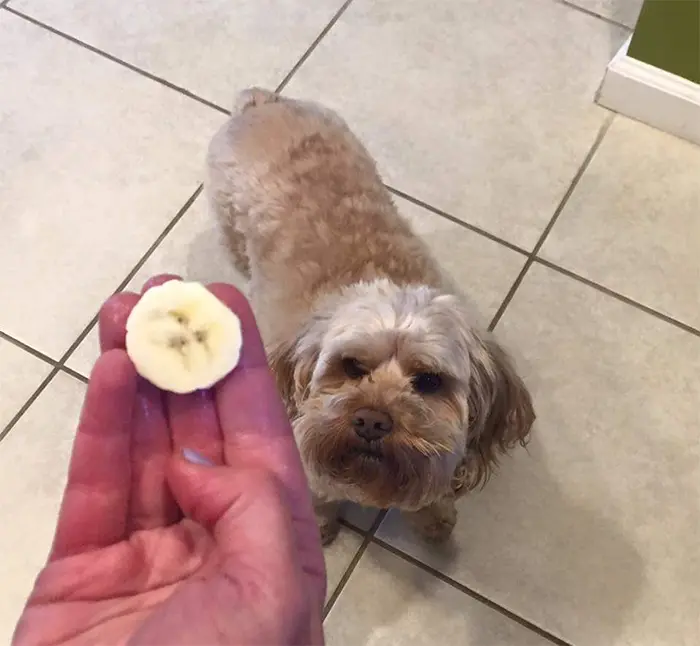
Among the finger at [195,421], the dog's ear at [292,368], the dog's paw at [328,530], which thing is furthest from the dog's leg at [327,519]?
the finger at [195,421]

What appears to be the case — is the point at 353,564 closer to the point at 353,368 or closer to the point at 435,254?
the point at 353,368

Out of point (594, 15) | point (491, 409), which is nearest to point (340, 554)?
point (491, 409)

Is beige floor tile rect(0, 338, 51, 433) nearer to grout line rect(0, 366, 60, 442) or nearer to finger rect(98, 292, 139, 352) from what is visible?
grout line rect(0, 366, 60, 442)

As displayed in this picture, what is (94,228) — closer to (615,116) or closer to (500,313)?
(500,313)

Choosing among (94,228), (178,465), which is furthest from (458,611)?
(94,228)

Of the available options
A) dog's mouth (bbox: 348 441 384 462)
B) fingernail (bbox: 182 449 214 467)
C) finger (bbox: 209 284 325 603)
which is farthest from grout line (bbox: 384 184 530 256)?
fingernail (bbox: 182 449 214 467)

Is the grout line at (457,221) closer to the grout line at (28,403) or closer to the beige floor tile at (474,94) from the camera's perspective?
the beige floor tile at (474,94)
